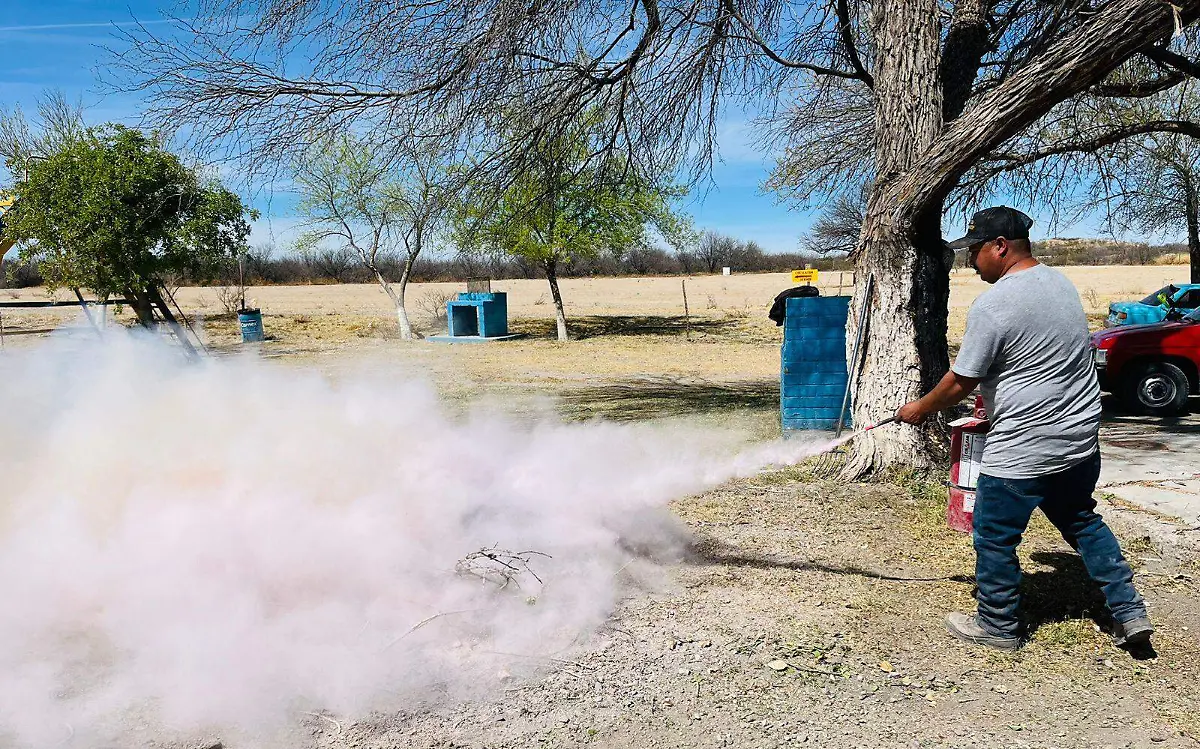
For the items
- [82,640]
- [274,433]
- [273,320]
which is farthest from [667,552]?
[273,320]

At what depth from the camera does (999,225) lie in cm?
356

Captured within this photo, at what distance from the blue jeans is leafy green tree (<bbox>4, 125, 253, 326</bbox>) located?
14.4 metres

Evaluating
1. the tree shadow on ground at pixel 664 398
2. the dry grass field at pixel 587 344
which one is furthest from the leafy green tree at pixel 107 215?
the tree shadow on ground at pixel 664 398

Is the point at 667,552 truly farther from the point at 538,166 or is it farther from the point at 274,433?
the point at 538,166

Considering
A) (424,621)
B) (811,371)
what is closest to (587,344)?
(811,371)

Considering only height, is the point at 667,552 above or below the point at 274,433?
below

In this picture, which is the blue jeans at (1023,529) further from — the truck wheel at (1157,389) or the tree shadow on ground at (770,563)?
the truck wheel at (1157,389)

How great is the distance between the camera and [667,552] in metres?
4.85

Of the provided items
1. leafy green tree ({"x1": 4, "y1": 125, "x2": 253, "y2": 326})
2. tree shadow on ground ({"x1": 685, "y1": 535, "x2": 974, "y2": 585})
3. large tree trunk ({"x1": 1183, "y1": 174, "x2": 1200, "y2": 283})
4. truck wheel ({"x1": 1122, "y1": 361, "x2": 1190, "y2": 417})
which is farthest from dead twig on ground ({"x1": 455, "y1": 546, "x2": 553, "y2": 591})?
large tree trunk ({"x1": 1183, "y1": 174, "x2": 1200, "y2": 283})

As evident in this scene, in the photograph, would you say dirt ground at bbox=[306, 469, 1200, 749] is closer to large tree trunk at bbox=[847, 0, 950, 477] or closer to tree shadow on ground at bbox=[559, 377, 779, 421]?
large tree trunk at bbox=[847, 0, 950, 477]

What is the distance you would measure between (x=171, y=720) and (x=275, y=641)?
0.55 m

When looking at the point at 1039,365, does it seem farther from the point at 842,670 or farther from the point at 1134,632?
the point at 842,670

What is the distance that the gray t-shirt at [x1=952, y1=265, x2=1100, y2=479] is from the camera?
3.38 m

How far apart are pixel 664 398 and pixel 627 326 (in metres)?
14.4
